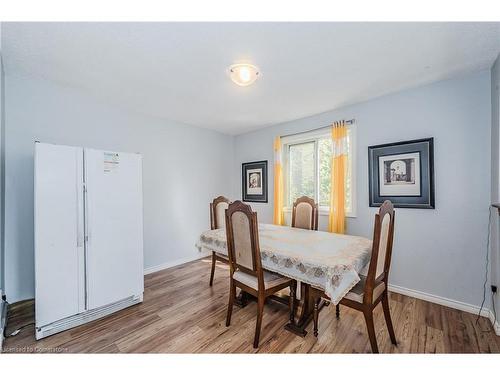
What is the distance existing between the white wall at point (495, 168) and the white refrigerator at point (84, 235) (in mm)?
3460

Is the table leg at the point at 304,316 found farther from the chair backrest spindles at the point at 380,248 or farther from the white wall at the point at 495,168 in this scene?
the white wall at the point at 495,168

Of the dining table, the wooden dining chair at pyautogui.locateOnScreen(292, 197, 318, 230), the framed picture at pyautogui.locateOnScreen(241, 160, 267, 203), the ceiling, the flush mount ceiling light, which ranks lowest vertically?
the dining table

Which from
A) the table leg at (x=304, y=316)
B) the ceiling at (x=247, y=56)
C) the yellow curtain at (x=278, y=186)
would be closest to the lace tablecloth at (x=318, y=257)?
the table leg at (x=304, y=316)

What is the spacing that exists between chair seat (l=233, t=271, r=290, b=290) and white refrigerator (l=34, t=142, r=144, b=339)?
1.25 metres

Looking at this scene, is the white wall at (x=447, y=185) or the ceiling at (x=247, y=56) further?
the white wall at (x=447, y=185)

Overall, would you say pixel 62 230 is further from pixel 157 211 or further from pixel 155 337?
pixel 157 211

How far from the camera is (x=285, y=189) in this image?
3.85m

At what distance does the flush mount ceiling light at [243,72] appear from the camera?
1.98 m

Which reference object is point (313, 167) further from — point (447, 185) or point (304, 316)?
point (304, 316)

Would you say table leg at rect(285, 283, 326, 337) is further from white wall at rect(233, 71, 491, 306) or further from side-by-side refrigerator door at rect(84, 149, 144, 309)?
Answer: side-by-side refrigerator door at rect(84, 149, 144, 309)

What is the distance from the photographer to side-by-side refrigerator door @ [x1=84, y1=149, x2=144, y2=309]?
212 cm

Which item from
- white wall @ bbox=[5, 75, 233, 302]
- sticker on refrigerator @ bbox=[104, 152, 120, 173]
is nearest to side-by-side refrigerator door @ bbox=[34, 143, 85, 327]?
sticker on refrigerator @ bbox=[104, 152, 120, 173]

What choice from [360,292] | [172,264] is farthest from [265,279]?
[172,264]
